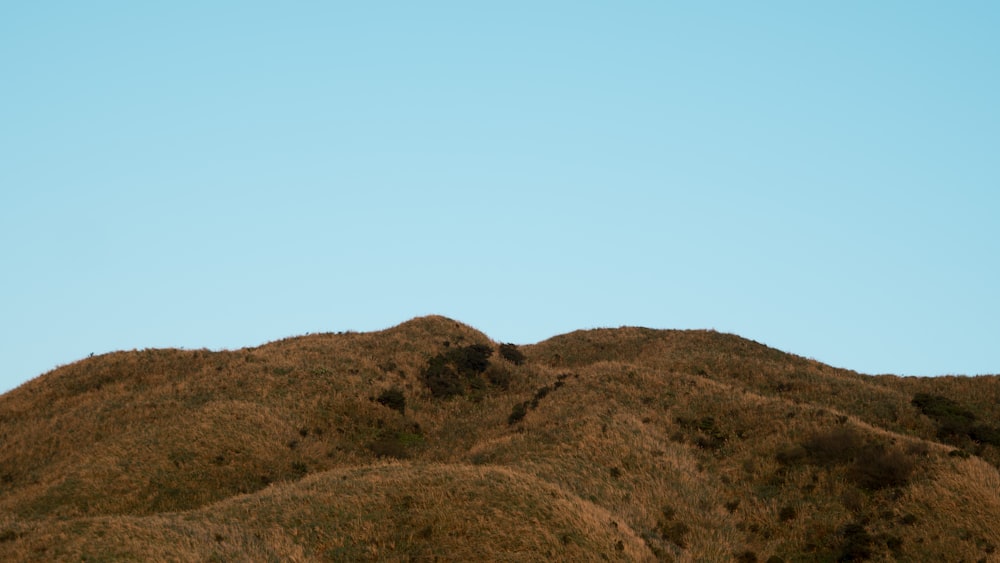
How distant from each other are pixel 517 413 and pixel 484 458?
8958mm

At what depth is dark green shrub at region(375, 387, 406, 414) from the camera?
58156mm

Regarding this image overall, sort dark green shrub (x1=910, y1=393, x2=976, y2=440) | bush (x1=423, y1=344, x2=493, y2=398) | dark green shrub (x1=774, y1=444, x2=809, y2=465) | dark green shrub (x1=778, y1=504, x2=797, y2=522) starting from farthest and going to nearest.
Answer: bush (x1=423, y1=344, x2=493, y2=398) → dark green shrub (x1=910, y1=393, x2=976, y2=440) → dark green shrub (x1=774, y1=444, x2=809, y2=465) → dark green shrub (x1=778, y1=504, x2=797, y2=522)

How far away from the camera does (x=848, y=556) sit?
33938 mm

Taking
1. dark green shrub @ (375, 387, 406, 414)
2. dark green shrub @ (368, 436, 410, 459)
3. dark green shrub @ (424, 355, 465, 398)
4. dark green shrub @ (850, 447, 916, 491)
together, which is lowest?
dark green shrub @ (850, 447, 916, 491)

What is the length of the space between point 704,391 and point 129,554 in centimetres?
3937

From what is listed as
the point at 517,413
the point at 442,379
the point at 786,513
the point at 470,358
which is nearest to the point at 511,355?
the point at 470,358

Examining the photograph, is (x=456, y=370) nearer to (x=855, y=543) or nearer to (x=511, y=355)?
(x=511, y=355)

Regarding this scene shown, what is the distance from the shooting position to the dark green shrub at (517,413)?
5356cm

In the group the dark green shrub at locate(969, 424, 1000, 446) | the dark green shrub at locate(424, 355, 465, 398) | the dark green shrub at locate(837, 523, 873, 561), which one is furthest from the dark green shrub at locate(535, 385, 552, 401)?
the dark green shrub at locate(969, 424, 1000, 446)

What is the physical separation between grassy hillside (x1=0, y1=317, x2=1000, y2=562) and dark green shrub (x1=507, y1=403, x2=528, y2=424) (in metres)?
0.51

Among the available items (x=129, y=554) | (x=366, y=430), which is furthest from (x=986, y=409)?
(x=129, y=554)

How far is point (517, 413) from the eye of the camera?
178 ft

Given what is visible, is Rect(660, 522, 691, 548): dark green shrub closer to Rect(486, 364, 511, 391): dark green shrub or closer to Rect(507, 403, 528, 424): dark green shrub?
Rect(507, 403, 528, 424): dark green shrub

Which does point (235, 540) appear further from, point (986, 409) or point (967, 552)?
point (986, 409)
